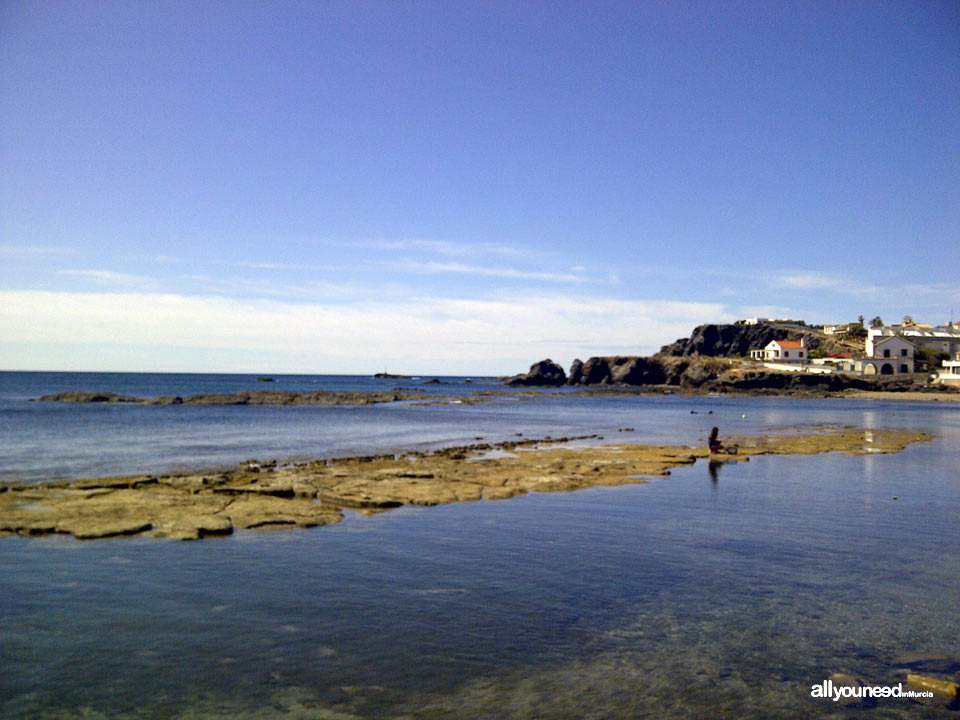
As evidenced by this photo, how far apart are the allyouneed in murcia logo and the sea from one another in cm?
16

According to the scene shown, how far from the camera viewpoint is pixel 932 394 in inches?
4756

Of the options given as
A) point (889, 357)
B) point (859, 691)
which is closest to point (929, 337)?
point (889, 357)

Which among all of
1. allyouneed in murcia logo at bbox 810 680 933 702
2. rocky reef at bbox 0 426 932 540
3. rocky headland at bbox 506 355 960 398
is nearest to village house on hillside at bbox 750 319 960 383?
rocky headland at bbox 506 355 960 398

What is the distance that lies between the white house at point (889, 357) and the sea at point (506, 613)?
13870 centimetres

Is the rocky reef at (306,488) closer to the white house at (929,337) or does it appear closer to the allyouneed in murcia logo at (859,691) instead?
the allyouneed in murcia logo at (859,691)

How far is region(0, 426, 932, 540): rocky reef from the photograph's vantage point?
19750 millimetres

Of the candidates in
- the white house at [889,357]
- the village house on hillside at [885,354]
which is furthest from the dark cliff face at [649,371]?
the white house at [889,357]

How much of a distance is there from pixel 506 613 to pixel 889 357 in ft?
531

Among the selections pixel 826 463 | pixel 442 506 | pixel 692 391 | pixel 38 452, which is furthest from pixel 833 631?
pixel 692 391

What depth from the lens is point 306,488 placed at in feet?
83.5

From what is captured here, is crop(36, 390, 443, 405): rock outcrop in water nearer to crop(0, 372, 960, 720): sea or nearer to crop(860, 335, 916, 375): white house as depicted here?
crop(0, 372, 960, 720): sea

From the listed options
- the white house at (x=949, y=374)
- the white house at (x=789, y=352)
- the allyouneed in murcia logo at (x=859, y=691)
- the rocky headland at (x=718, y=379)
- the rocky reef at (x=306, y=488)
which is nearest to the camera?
the allyouneed in murcia logo at (x=859, y=691)

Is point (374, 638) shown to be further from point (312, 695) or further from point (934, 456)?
point (934, 456)

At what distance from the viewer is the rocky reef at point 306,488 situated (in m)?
19.8
